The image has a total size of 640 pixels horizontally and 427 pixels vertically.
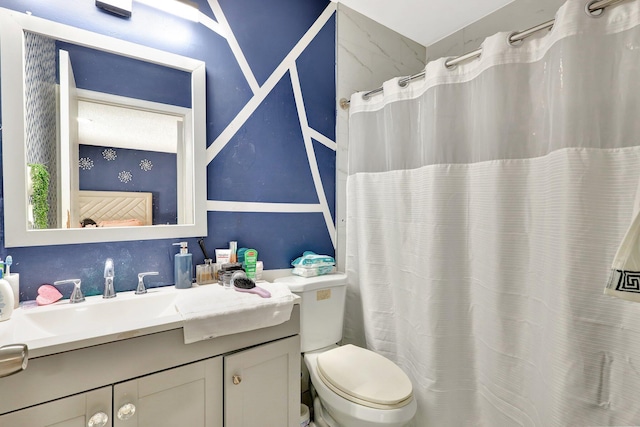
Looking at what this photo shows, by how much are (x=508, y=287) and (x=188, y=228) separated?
4.65 ft

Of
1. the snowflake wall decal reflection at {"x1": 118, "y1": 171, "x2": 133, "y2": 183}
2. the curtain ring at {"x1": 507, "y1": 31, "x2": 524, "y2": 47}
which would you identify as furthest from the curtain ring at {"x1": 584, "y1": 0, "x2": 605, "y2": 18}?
the snowflake wall decal reflection at {"x1": 118, "y1": 171, "x2": 133, "y2": 183}

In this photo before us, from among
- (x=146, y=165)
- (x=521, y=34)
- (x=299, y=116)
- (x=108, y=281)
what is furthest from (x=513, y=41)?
(x=108, y=281)

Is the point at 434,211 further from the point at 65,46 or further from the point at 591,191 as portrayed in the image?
the point at 65,46

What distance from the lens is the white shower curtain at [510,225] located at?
37.9 inches

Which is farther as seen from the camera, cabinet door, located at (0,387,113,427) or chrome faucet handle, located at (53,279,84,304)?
chrome faucet handle, located at (53,279,84,304)

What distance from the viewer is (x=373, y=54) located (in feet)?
6.54

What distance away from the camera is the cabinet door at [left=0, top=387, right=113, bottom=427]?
75cm

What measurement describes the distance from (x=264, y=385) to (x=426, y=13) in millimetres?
2257

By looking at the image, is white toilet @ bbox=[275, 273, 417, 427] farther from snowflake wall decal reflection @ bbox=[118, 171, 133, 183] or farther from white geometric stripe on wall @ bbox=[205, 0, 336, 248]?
snowflake wall decal reflection @ bbox=[118, 171, 133, 183]

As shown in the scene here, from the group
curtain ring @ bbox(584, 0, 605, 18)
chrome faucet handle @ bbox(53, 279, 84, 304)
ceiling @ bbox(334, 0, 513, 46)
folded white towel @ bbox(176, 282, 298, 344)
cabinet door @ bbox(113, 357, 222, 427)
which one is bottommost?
cabinet door @ bbox(113, 357, 222, 427)

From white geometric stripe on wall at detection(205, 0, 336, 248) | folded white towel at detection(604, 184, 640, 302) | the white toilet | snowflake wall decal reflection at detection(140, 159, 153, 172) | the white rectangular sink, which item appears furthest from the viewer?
white geometric stripe on wall at detection(205, 0, 336, 248)

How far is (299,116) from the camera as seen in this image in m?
1.71

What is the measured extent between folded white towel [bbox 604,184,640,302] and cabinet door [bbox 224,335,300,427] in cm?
102

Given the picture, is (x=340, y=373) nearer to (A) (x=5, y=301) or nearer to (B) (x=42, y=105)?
(A) (x=5, y=301)
